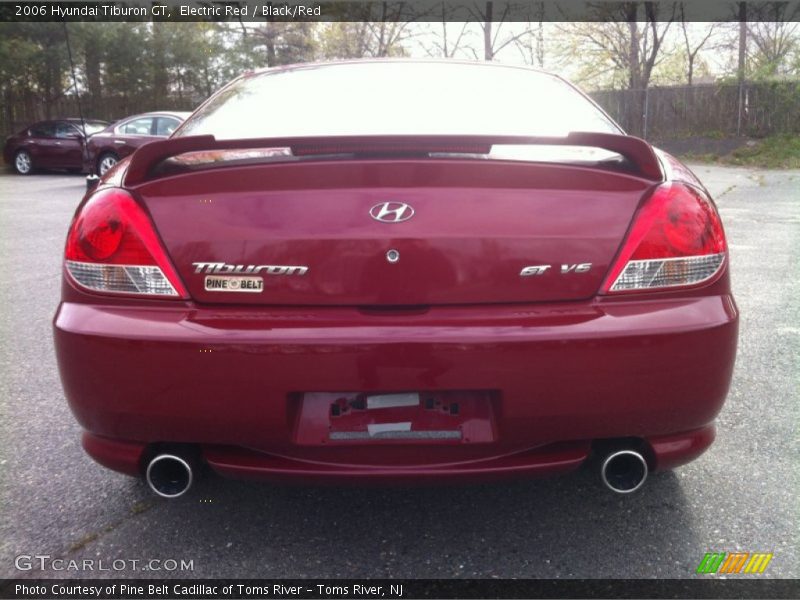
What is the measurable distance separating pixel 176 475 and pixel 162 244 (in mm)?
617

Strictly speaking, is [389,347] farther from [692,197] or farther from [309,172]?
[692,197]

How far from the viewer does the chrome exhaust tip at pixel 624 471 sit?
195 cm

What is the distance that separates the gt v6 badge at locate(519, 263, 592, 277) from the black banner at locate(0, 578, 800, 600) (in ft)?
2.67

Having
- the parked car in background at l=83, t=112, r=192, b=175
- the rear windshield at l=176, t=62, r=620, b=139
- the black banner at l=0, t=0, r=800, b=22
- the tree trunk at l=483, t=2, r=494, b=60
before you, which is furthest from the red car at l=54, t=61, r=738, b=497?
the tree trunk at l=483, t=2, r=494, b=60

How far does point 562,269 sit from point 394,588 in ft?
3.07

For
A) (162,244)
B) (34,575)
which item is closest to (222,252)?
(162,244)

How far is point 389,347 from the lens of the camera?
5.92 ft

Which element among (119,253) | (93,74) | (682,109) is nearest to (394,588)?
(119,253)

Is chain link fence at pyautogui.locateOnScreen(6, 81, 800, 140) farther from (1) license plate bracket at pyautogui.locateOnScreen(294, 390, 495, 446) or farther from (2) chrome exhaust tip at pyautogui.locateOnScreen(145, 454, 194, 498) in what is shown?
(2) chrome exhaust tip at pyautogui.locateOnScreen(145, 454, 194, 498)

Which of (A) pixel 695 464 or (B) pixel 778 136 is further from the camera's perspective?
(B) pixel 778 136

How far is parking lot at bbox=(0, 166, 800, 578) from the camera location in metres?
2.06

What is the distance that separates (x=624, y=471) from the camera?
78.9 inches

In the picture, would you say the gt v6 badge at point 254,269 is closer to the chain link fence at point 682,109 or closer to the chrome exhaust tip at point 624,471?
the chrome exhaust tip at point 624,471

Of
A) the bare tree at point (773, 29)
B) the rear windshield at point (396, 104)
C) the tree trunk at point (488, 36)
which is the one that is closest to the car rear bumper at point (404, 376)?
the rear windshield at point (396, 104)
